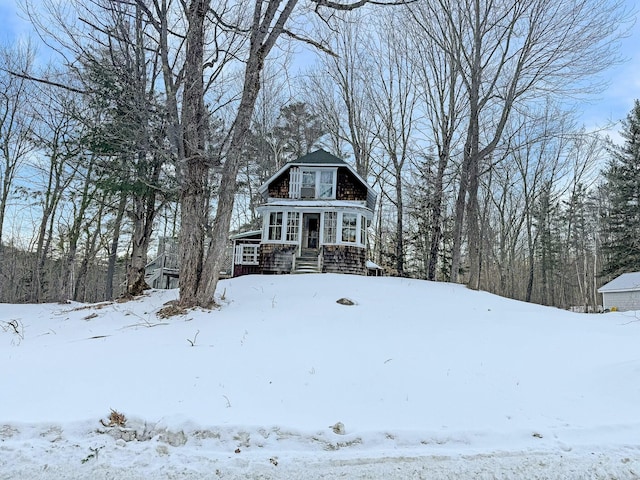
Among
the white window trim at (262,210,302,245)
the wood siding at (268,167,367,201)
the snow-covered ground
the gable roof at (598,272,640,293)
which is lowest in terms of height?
the snow-covered ground

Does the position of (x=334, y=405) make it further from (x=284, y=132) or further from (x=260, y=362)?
(x=284, y=132)

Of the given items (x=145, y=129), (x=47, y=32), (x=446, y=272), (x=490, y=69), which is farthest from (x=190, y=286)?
(x=446, y=272)

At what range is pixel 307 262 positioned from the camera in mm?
15453

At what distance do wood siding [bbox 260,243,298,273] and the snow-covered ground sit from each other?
352 inches

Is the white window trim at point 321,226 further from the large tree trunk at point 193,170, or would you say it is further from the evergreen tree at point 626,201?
the evergreen tree at point 626,201

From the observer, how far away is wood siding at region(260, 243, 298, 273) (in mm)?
15523

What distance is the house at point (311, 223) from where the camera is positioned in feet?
50.9

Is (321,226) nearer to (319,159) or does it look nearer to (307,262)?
(307,262)

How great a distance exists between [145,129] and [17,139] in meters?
11.9

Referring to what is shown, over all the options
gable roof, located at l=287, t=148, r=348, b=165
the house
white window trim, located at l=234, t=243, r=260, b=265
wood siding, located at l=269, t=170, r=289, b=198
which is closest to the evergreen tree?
the house

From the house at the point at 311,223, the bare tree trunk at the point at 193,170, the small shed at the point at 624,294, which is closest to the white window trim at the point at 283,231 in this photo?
the house at the point at 311,223

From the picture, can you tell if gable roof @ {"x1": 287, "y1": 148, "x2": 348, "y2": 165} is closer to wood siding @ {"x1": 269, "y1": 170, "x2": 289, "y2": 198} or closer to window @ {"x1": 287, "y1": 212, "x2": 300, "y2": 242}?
wood siding @ {"x1": 269, "y1": 170, "x2": 289, "y2": 198}

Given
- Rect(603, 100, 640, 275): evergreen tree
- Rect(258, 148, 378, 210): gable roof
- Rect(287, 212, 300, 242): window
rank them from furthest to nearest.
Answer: Rect(603, 100, 640, 275): evergreen tree, Rect(258, 148, 378, 210): gable roof, Rect(287, 212, 300, 242): window

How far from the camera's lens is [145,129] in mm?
7660
